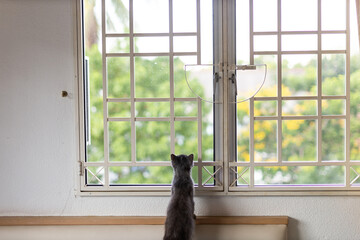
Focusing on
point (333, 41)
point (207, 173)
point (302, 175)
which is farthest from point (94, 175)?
point (333, 41)

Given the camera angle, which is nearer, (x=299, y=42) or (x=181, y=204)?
(x=181, y=204)

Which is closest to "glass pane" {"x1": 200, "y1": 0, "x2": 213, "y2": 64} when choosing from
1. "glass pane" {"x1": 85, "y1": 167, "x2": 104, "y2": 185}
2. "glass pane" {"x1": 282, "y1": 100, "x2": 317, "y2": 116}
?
"glass pane" {"x1": 282, "y1": 100, "x2": 317, "y2": 116}

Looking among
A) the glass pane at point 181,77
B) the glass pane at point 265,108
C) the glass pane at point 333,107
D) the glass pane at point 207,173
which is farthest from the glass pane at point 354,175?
the glass pane at point 181,77

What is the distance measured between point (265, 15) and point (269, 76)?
0.34 metres

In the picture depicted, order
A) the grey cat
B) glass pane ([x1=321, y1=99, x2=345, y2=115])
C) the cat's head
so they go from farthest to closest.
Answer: glass pane ([x1=321, y1=99, x2=345, y2=115]), the cat's head, the grey cat

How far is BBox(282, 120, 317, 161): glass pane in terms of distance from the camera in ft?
5.89

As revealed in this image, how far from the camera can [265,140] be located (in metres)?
1.81

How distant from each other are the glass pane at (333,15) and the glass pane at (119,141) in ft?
4.10

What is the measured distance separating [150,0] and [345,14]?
1.09 metres

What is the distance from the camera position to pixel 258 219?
Result: 5.72 feet

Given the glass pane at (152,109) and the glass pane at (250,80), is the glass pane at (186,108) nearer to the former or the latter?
the glass pane at (152,109)

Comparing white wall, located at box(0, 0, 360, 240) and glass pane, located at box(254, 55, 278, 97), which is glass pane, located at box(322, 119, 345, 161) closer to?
white wall, located at box(0, 0, 360, 240)

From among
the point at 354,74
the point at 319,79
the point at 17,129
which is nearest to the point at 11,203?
the point at 17,129

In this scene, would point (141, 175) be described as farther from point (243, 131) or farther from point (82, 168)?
point (243, 131)
